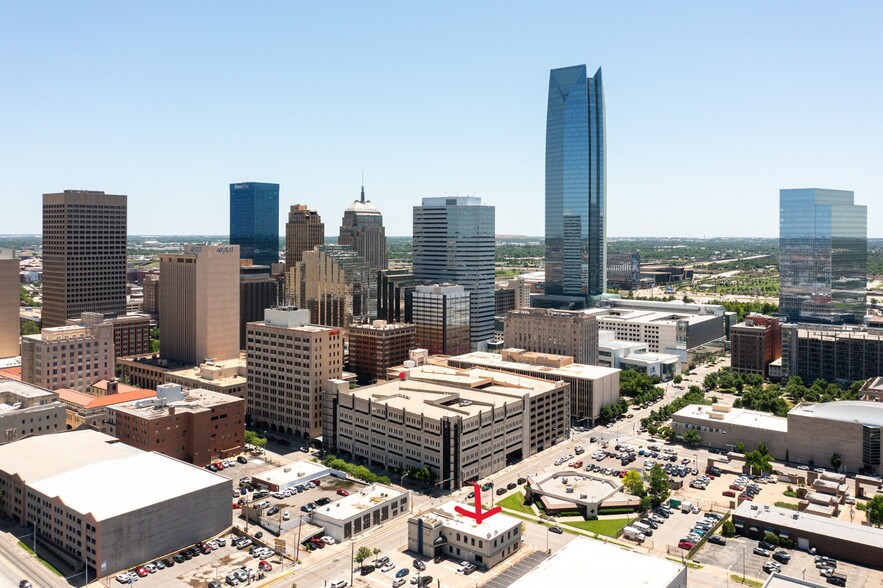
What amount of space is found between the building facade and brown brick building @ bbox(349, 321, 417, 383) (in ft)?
218

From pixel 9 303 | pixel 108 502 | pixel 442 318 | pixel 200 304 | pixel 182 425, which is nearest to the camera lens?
pixel 108 502

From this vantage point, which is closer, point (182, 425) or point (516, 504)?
point (516, 504)

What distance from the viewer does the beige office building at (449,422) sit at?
10838 centimetres

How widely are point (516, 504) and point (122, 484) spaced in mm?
49958

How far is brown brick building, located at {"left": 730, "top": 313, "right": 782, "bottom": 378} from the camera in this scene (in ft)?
598

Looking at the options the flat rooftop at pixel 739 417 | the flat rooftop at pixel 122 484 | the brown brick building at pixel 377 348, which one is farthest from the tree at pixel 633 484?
the brown brick building at pixel 377 348

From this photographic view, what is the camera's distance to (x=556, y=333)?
17825 centimetres

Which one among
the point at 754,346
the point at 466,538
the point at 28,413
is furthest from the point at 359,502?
the point at 754,346

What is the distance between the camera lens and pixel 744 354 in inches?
7303

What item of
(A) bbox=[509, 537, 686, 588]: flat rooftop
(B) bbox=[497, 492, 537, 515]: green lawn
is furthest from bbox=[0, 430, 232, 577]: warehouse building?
(A) bbox=[509, 537, 686, 588]: flat rooftop

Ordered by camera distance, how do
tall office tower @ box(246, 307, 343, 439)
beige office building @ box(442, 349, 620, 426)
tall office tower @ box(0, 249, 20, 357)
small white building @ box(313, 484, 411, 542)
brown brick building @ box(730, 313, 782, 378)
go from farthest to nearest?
1. tall office tower @ box(0, 249, 20, 357)
2. brown brick building @ box(730, 313, 782, 378)
3. beige office building @ box(442, 349, 620, 426)
4. tall office tower @ box(246, 307, 343, 439)
5. small white building @ box(313, 484, 411, 542)

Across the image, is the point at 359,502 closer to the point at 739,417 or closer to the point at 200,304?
the point at 739,417

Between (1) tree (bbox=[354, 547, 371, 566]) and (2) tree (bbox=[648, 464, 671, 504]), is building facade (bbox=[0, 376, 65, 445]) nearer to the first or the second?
(1) tree (bbox=[354, 547, 371, 566])

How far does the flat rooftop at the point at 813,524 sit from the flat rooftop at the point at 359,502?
4424 centimetres
